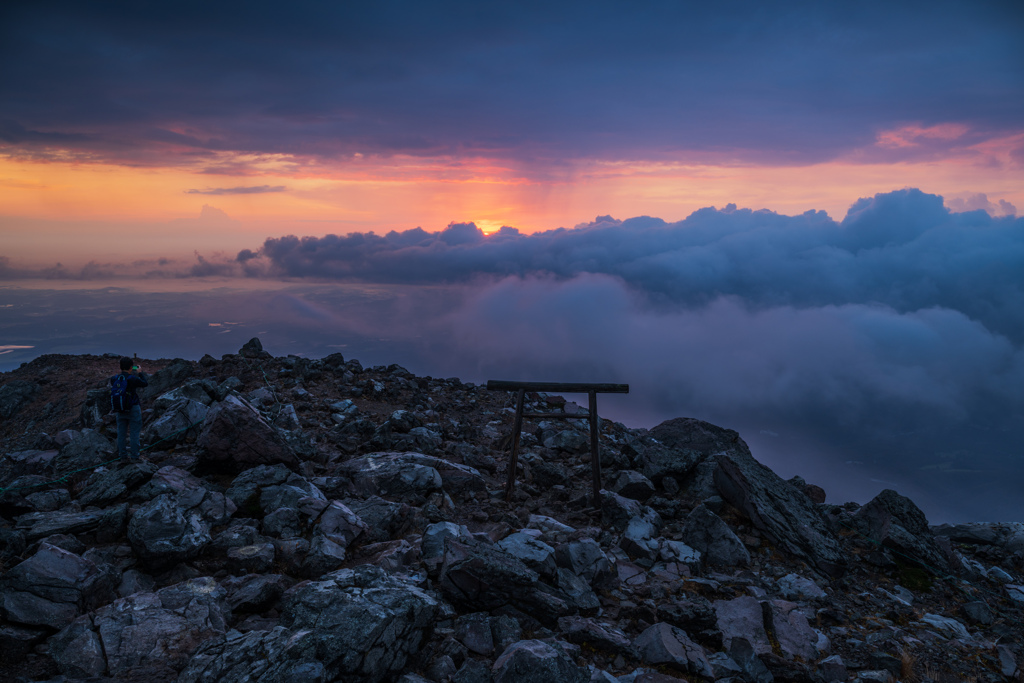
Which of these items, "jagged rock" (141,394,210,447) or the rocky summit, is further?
"jagged rock" (141,394,210,447)

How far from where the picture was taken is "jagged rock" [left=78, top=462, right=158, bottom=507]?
27.8ft

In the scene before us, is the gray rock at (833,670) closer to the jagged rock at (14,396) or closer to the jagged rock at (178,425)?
the jagged rock at (178,425)

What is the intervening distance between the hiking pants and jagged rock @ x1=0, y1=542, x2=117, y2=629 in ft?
14.0

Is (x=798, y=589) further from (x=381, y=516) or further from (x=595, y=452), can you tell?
(x=381, y=516)

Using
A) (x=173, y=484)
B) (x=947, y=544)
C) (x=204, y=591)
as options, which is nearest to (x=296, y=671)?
(x=204, y=591)

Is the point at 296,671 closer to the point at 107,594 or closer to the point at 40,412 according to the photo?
the point at 107,594

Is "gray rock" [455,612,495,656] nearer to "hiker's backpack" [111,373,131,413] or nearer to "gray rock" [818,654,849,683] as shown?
"gray rock" [818,654,849,683]

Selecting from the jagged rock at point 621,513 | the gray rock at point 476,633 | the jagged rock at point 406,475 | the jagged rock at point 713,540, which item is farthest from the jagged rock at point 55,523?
the jagged rock at point 713,540

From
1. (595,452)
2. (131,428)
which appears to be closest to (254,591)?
(131,428)

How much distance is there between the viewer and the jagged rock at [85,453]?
1058 cm

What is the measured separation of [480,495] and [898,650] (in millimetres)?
7462

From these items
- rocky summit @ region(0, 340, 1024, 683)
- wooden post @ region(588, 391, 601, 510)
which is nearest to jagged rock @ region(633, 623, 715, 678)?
rocky summit @ region(0, 340, 1024, 683)

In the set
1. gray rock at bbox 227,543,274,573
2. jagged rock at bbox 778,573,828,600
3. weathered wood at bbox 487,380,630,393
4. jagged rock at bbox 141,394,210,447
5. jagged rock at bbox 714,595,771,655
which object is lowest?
jagged rock at bbox 778,573,828,600

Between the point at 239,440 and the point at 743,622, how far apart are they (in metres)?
9.55
